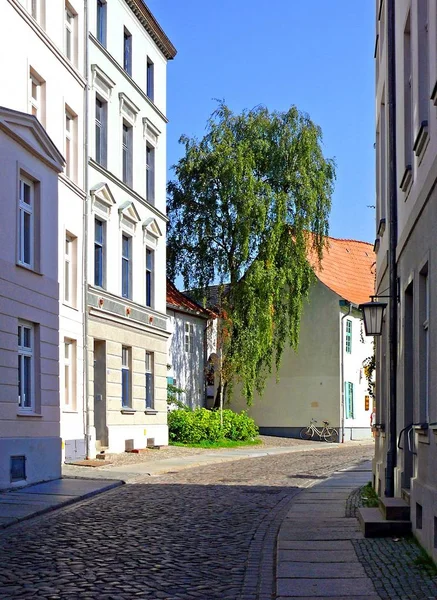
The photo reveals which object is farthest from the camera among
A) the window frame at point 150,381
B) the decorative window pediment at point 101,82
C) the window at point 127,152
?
the window frame at point 150,381

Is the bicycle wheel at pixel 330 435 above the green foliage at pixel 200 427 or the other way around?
the other way around

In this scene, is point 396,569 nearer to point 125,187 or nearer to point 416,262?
point 416,262

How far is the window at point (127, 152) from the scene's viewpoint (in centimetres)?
2986

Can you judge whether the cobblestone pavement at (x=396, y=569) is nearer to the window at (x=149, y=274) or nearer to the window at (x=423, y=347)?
the window at (x=423, y=347)

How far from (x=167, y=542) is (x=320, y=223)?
29909 millimetres

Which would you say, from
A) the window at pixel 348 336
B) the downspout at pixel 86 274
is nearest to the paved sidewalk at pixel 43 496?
the downspout at pixel 86 274

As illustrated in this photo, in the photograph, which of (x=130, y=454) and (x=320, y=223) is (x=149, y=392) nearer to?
(x=130, y=454)

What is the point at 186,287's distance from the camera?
40.7 meters

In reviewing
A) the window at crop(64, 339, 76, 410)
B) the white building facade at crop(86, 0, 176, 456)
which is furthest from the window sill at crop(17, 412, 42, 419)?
the white building facade at crop(86, 0, 176, 456)

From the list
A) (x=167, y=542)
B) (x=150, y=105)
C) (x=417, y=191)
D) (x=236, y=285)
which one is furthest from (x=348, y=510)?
(x=236, y=285)

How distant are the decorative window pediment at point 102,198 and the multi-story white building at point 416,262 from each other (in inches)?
486

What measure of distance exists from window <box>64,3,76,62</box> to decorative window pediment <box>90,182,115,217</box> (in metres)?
3.44

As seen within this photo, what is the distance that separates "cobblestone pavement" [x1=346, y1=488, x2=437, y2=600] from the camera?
799 cm

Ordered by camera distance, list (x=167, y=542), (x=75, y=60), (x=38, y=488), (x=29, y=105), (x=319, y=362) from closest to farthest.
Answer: (x=167, y=542) < (x=38, y=488) < (x=29, y=105) < (x=75, y=60) < (x=319, y=362)
